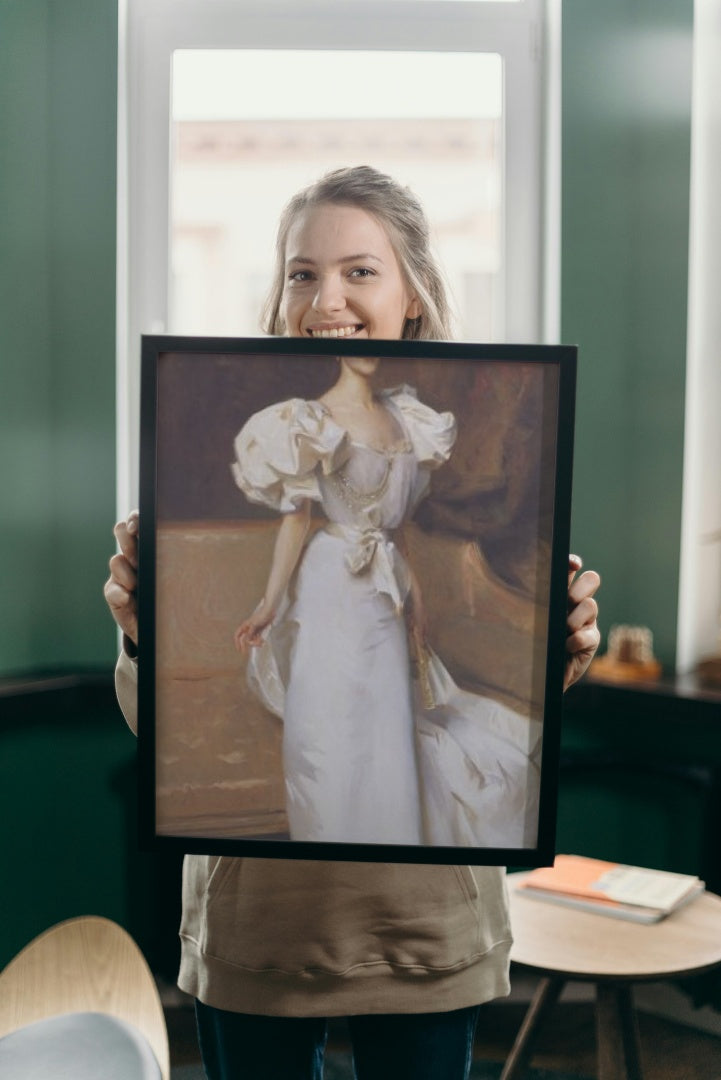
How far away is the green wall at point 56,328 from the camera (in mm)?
2518

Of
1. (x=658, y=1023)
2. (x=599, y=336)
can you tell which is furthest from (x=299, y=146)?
(x=658, y=1023)

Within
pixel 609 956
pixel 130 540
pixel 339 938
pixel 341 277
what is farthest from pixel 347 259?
pixel 609 956

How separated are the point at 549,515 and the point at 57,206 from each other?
199 cm

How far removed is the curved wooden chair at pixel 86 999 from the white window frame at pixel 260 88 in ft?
5.82

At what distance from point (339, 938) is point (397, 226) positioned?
757mm

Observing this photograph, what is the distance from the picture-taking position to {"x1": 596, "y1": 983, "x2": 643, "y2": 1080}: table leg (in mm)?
1771

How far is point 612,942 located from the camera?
180 cm

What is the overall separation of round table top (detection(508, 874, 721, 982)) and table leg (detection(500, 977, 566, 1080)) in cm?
13

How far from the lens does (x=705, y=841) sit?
7.79 ft

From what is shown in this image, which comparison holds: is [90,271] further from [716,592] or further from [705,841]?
[705,841]

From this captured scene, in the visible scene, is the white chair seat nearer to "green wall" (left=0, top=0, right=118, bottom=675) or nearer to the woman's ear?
the woman's ear

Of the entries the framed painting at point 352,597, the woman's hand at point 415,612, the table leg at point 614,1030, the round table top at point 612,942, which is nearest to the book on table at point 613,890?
the round table top at point 612,942

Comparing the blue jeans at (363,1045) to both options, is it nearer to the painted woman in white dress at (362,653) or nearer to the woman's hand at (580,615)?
the painted woman in white dress at (362,653)

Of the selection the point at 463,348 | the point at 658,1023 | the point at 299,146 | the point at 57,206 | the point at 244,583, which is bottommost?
the point at 658,1023
